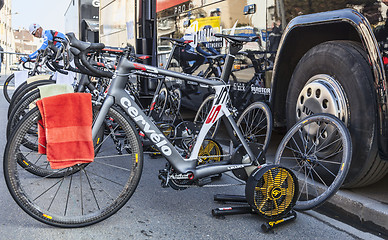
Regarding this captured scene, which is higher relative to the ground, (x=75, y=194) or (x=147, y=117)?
(x=147, y=117)

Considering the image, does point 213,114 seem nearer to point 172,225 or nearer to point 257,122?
point 172,225

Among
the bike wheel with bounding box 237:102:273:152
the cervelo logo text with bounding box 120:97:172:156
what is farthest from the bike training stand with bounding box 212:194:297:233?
the bike wheel with bounding box 237:102:273:152

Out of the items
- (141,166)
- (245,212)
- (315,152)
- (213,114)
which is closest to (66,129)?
(141,166)

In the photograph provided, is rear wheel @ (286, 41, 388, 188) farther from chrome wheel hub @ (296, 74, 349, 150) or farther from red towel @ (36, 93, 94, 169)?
red towel @ (36, 93, 94, 169)

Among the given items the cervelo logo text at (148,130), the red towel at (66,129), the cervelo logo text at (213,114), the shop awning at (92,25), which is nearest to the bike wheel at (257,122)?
the cervelo logo text at (213,114)

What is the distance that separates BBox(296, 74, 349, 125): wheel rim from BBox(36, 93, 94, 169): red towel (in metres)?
1.85

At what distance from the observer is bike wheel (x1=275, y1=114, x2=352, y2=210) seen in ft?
10.6

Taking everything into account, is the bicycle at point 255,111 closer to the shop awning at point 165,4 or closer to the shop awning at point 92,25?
the shop awning at point 165,4

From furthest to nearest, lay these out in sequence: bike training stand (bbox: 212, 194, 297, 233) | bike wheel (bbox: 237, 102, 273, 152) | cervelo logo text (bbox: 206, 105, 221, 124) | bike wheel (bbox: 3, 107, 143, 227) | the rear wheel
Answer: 1. bike wheel (bbox: 237, 102, 273, 152)
2. cervelo logo text (bbox: 206, 105, 221, 124)
3. the rear wheel
4. bike training stand (bbox: 212, 194, 297, 233)
5. bike wheel (bbox: 3, 107, 143, 227)

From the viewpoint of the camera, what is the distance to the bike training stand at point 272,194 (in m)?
3.00

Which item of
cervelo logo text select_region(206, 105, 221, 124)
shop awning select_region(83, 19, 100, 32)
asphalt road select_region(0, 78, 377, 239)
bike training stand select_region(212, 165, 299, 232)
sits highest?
shop awning select_region(83, 19, 100, 32)

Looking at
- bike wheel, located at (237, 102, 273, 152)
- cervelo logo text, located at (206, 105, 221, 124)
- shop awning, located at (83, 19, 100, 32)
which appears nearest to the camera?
cervelo logo text, located at (206, 105, 221, 124)

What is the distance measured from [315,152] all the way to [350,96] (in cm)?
51

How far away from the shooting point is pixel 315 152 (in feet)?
11.2
